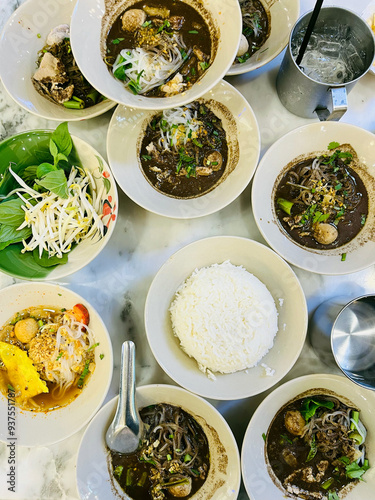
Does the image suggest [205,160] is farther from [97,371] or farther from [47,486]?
[47,486]

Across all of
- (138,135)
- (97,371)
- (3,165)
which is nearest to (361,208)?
(138,135)

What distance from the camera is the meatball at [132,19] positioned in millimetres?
1655

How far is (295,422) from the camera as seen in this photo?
1.78 metres

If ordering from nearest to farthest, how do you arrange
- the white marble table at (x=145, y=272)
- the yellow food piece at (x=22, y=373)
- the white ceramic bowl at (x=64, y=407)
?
the white ceramic bowl at (x=64, y=407) < the yellow food piece at (x=22, y=373) < the white marble table at (x=145, y=272)

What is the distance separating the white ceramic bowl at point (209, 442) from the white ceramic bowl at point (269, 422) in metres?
0.07

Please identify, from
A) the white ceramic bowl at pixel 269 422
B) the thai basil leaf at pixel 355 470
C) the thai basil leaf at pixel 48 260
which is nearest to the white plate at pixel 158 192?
the thai basil leaf at pixel 48 260

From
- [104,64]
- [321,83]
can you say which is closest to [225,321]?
[321,83]

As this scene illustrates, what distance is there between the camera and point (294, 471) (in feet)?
5.90

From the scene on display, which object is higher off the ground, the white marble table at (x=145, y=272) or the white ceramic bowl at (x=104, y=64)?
the white ceramic bowl at (x=104, y=64)

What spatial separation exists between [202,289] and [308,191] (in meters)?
0.64

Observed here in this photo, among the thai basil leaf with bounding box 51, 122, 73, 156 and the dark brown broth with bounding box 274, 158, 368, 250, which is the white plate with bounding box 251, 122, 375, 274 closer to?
the dark brown broth with bounding box 274, 158, 368, 250

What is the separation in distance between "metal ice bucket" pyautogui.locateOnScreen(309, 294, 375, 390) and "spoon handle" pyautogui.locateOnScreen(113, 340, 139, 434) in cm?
82

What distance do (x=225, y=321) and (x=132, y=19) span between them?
128 cm

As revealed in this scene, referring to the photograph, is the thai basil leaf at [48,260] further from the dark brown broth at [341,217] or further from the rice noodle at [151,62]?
the dark brown broth at [341,217]
